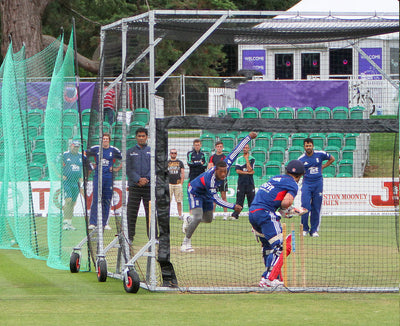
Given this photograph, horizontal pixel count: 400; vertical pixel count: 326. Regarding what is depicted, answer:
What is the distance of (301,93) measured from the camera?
80.1 ft

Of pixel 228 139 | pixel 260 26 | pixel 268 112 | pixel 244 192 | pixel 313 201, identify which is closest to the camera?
pixel 260 26

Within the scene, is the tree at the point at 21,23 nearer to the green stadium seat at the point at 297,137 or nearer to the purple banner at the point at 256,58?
the purple banner at the point at 256,58

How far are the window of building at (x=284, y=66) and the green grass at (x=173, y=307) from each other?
2037 centimetres

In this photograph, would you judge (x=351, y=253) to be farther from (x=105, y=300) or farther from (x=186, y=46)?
(x=186, y=46)

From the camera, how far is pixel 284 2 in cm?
4438

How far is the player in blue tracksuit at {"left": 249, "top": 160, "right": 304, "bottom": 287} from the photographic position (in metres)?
9.95

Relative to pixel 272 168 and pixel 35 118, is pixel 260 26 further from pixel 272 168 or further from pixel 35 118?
pixel 35 118

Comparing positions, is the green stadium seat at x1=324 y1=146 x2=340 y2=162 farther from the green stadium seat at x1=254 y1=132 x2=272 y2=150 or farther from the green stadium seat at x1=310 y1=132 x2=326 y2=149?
the green stadium seat at x1=254 y1=132 x2=272 y2=150

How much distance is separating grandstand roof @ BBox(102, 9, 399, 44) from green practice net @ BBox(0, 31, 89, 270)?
2133 mm

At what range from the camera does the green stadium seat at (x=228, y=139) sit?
851 inches

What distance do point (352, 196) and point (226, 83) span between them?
8211 millimetres

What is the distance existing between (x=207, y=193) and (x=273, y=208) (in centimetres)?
277

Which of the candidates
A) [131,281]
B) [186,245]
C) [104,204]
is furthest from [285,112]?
[131,281]

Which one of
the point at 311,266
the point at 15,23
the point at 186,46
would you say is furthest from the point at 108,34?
the point at 186,46
